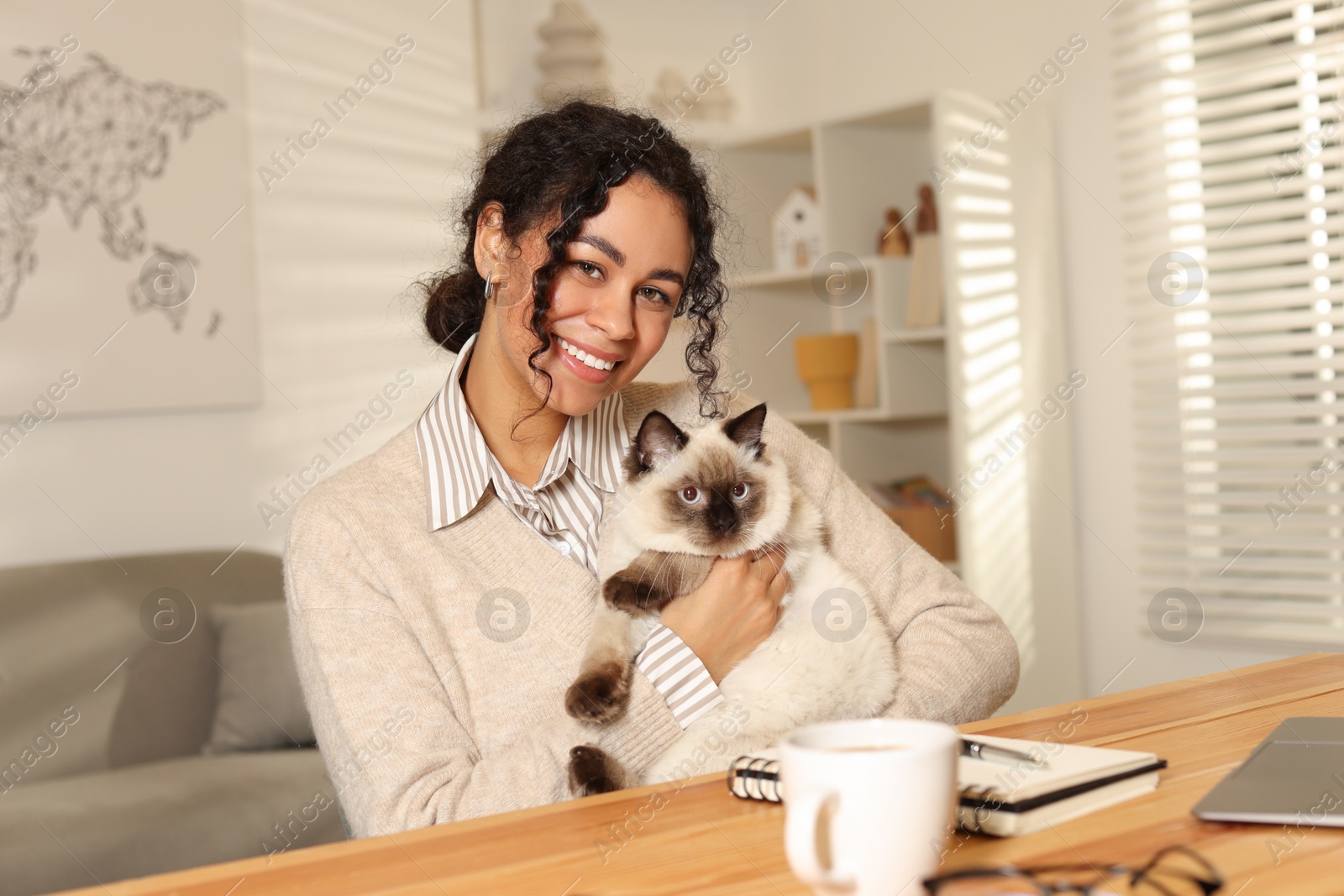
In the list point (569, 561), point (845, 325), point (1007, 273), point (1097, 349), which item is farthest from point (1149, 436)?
point (569, 561)

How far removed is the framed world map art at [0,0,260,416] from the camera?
310 cm

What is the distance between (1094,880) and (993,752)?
214 mm

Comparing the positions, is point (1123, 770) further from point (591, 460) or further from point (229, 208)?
point (229, 208)

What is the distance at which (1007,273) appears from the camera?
3439 millimetres

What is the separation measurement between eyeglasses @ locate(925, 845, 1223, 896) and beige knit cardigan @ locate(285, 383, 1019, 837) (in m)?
0.61

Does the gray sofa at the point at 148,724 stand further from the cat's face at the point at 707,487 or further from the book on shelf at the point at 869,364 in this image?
the book on shelf at the point at 869,364

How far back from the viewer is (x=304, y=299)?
3559mm

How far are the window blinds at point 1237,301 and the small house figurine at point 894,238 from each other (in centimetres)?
72

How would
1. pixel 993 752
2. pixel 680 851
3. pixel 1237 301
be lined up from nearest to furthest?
pixel 680 851
pixel 993 752
pixel 1237 301

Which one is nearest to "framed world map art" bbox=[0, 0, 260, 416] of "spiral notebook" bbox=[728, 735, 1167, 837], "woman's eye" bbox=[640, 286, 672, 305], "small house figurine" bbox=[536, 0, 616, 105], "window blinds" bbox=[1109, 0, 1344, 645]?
"small house figurine" bbox=[536, 0, 616, 105]

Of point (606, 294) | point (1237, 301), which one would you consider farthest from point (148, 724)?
point (1237, 301)

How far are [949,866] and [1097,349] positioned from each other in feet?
10.0

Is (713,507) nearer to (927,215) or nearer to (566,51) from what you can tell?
(927,215)

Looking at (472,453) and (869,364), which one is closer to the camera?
(472,453)
